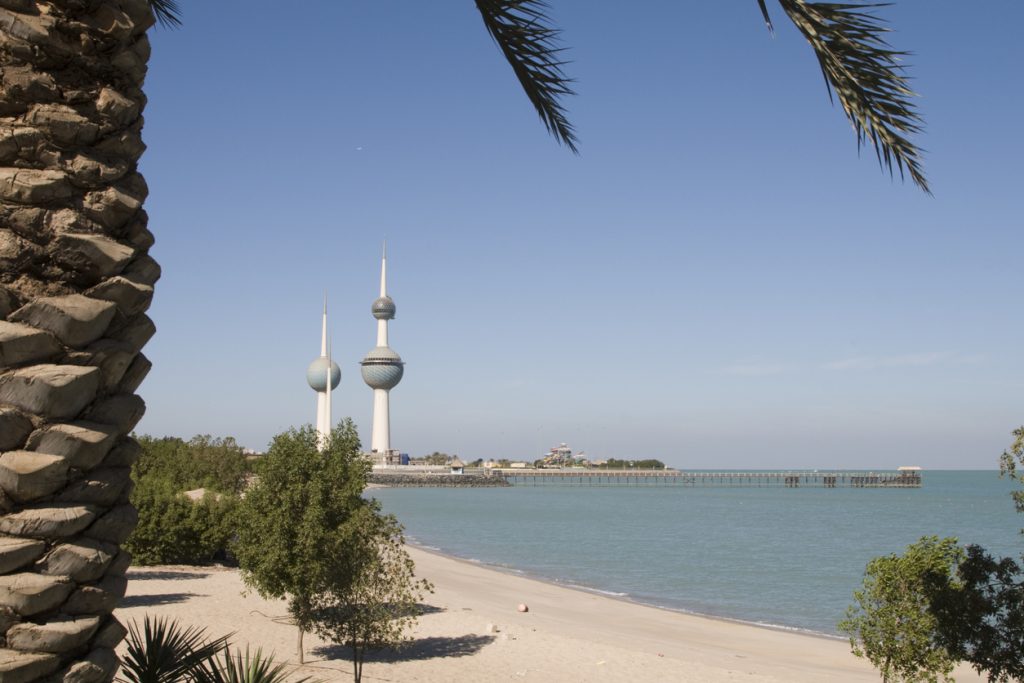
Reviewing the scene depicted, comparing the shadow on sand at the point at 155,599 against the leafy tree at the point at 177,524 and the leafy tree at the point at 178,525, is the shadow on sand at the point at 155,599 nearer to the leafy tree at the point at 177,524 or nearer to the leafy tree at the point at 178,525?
the leafy tree at the point at 177,524

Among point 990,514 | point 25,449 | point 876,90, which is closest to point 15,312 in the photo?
point 25,449

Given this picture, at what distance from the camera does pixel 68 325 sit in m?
3.08

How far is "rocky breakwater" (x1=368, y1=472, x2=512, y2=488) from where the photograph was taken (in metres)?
173

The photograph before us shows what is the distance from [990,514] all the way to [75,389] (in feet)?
369

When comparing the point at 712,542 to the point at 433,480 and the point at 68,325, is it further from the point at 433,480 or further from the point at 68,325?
the point at 433,480

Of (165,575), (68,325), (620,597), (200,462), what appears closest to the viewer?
(68,325)

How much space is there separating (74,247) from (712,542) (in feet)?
206

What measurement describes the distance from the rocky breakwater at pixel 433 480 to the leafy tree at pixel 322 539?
15568 cm

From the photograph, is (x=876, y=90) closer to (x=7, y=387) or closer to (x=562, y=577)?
(x=7, y=387)

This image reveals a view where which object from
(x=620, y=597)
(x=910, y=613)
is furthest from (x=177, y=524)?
(x=910, y=613)

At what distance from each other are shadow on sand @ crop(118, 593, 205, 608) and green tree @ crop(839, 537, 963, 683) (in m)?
16.9

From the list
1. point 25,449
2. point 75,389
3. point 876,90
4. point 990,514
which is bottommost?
point 990,514

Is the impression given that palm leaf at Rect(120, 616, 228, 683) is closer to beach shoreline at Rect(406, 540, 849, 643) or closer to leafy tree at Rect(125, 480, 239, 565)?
leafy tree at Rect(125, 480, 239, 565)

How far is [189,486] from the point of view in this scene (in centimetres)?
4006
